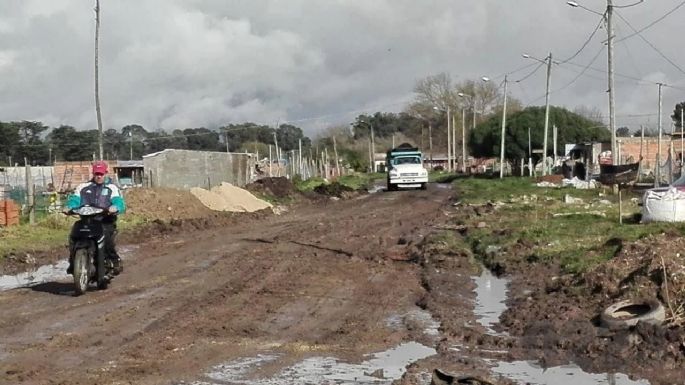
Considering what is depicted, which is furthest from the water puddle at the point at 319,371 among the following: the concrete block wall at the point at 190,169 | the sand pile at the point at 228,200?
the concrete block wall at the point at 190,169

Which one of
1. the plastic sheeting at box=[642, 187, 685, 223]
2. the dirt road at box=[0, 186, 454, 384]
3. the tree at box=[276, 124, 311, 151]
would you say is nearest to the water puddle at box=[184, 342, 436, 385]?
the dirt road at box=[0, 186, 454, 384]

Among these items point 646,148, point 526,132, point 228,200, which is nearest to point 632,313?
point 228,200

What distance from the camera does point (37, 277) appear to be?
16.2 metres

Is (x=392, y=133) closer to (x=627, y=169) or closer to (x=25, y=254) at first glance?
(x=627, y=169)

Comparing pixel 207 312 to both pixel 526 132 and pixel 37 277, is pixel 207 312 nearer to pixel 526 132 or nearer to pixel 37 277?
pixel 37 277

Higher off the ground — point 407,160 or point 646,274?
point 407,160

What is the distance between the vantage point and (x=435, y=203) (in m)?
39.4

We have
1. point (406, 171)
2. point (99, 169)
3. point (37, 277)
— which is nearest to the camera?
point (99, 169)

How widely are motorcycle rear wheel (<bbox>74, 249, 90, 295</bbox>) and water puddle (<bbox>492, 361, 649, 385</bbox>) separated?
6747 mm

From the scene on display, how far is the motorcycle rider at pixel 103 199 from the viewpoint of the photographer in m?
13.7

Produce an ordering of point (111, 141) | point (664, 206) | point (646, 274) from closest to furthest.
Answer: point (646, 274) → point (664, 206) → point (111, 141)

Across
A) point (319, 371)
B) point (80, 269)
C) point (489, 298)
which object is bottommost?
point (489, 298)

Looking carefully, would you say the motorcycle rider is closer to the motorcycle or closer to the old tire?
the motorcycle

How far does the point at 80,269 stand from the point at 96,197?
3.51ft
